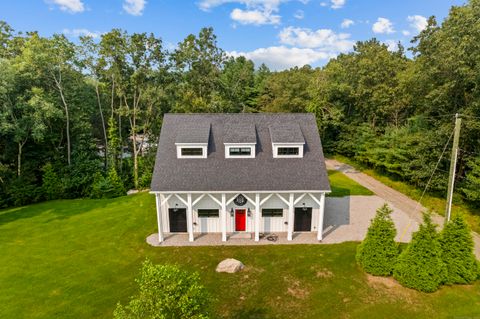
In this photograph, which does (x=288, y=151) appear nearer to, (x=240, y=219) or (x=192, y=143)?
(x=240, y=219)

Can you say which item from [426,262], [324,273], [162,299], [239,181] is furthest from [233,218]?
[162,299]

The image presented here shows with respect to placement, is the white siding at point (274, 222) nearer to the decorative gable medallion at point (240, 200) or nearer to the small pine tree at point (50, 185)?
the decorative gable medallion at point (240, 200)

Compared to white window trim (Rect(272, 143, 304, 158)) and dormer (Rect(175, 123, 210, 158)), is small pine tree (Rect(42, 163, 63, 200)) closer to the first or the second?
dormer (Rect(175, 123, 210, 158))

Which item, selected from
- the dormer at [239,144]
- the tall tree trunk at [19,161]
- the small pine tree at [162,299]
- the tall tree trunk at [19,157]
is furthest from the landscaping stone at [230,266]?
the tall tree trunk at [19,161]

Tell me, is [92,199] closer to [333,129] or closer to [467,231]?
[467,231]

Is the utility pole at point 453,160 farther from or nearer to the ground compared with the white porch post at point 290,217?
farther from the ground

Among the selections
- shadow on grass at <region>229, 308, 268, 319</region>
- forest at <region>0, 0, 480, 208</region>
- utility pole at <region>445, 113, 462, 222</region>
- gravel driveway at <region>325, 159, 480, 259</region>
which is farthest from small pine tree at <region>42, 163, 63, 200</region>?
utility pole at <region>445, 113, 462, 222</region>

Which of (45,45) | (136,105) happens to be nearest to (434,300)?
(136,105)
